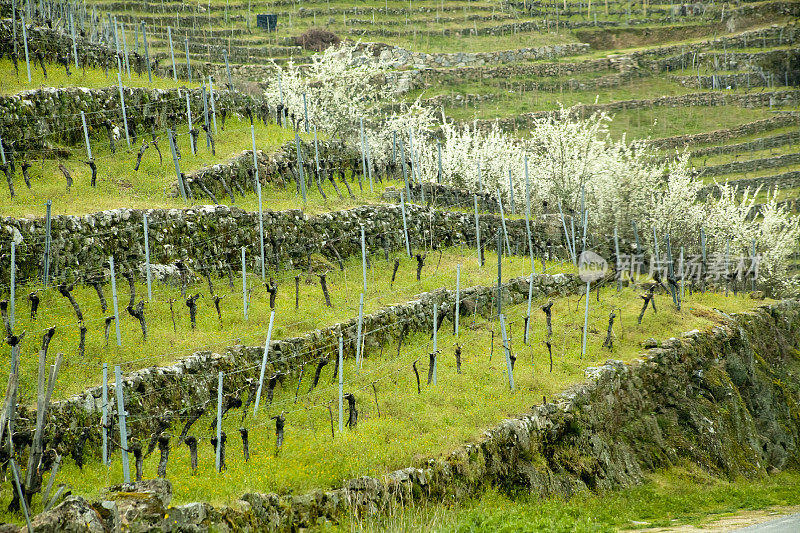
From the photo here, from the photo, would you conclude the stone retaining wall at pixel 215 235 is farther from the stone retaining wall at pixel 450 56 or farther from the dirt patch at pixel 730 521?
the stone retaining wall at pixel 450 56

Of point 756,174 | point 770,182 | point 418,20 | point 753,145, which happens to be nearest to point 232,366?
point 770,182

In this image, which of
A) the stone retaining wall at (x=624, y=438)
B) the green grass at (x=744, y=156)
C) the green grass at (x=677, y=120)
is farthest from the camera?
the green grass at (x=677, y=120)

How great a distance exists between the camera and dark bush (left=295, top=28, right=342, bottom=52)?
348ft

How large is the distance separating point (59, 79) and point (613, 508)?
30.5m

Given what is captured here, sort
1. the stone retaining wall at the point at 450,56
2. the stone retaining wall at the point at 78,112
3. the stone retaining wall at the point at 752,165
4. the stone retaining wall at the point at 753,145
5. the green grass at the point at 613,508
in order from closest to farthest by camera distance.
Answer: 1. the green grass at the point at 613,508
2. the stone retaining wall at the point at 78,112
3. the stone retaining wall at the point at 752,165
4. the stone retaining wall at the point at 753,145
5. the stone retaining wall at the point at 450,56

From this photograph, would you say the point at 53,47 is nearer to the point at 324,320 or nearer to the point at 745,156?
the point at 324,320

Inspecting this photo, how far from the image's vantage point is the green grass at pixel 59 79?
3372cm

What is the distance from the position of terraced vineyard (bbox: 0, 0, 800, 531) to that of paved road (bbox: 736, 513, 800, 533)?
3.56 m

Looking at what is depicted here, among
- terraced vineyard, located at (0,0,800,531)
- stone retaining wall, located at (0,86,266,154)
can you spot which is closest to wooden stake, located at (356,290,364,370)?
terraced vineyard, located at (0,0,800,531)

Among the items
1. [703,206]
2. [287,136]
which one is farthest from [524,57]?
[287,136]

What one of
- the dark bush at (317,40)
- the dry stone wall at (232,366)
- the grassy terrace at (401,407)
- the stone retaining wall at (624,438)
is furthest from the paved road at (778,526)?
the dark bush at (317,40)

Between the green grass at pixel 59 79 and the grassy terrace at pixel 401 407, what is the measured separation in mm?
18898

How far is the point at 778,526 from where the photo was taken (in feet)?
60.8

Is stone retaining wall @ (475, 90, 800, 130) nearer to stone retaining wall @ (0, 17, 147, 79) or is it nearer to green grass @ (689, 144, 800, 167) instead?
green grass @ (689, 144, 800, 167)
